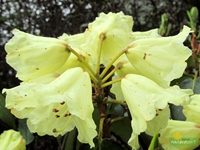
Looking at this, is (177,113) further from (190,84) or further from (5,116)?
(5,116)

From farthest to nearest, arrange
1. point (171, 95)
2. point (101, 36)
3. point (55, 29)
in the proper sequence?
1. point (55, 29)
2. point (101, 36)
3. point (171, 95)

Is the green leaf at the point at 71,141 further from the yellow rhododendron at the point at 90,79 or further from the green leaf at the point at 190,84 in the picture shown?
the green leaf at the point at 190,84

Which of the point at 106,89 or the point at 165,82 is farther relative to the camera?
the point at 106,89

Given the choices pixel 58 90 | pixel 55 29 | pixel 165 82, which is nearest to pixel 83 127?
pixel 58 90

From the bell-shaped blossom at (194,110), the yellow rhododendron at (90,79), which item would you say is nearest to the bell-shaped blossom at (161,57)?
the yellow rhododendron at (90,79)

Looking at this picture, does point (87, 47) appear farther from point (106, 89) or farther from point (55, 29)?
point (55, 29)

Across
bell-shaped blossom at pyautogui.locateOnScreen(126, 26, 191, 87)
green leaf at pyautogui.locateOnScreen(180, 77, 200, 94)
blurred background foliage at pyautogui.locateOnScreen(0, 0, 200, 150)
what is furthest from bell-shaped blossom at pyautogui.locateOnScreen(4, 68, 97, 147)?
blurred background foliage at pyautogui.locateOnScreen(0, 0, 200, 150)
